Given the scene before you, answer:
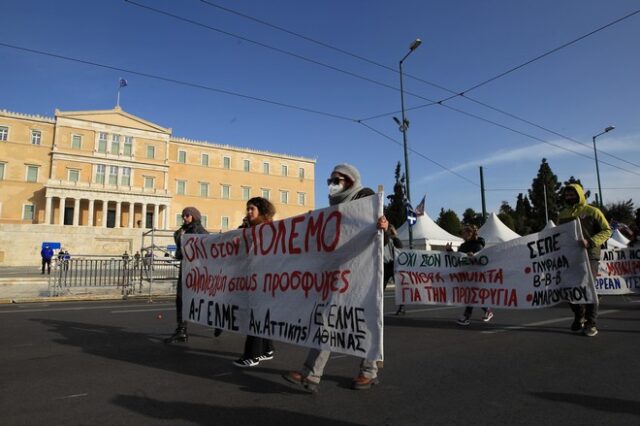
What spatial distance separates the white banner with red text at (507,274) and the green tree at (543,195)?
54238 millimetres

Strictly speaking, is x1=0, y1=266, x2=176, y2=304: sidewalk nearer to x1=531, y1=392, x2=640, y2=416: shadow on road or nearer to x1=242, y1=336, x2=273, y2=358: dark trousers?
x1=242, y1=336, x2=273, y2=358: dark trousers

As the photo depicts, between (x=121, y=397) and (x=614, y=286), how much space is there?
950 centimetres

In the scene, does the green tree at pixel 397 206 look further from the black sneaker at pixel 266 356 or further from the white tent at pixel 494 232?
the black sneaker at pixel 266 356

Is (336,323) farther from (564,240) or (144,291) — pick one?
(144,291)

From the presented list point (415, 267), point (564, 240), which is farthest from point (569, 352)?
point (415, 267)

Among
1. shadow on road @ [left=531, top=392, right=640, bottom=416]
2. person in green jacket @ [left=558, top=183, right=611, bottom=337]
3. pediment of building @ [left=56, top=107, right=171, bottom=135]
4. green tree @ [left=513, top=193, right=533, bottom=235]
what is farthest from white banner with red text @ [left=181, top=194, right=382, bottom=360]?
pediment of building @ [left=56, top=107, right=171, bottom=135]

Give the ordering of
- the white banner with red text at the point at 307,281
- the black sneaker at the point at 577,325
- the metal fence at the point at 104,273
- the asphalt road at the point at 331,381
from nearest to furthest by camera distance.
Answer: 1. the asphalt road at the point at 331,381
2. the white banner with red text at the point at 307,281
3. the black sneaker at the point at 577,325
4. the metal fence at the point at 104,273

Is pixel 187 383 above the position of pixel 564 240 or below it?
below

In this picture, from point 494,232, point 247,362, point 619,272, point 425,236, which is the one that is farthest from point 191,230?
point 494,232

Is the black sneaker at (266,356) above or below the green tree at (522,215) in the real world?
below

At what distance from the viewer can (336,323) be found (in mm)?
3619

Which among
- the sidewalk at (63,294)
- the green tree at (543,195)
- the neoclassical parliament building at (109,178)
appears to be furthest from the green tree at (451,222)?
the sidewalk at (63,294)

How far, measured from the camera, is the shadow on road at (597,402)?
3303 mm

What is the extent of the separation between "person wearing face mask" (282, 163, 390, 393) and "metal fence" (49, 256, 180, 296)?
36.9 feet
